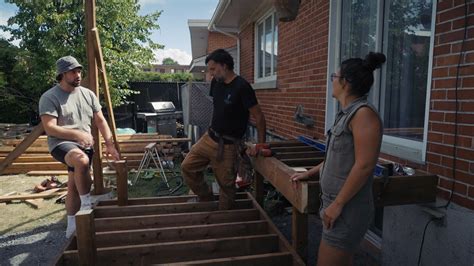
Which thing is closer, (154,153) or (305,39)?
(305,39)

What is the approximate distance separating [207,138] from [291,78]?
233 cm

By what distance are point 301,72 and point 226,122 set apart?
2034 mm

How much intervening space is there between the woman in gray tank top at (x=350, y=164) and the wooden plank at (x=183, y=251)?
997 millimetres

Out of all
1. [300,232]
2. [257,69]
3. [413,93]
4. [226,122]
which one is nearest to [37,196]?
[226,122]

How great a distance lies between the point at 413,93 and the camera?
9.48ft

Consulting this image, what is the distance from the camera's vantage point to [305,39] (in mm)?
4980

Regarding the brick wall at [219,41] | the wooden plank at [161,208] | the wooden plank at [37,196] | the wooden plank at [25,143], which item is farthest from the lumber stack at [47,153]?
the brick wall at [219,41]

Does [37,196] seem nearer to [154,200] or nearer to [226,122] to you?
[154,200]

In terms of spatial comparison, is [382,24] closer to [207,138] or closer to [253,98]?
[253,98]

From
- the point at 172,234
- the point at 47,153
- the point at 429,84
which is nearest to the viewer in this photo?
the point at 429,84

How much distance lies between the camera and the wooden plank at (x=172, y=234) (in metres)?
2.98

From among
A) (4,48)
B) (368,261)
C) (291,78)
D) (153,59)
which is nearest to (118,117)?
(153,59)

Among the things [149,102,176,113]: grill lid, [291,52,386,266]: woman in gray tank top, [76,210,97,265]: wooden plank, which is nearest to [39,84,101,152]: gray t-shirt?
[76,210,97,265]: wooden plank

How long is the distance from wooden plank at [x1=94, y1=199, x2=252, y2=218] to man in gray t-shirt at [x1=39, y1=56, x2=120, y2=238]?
1.07 feet
